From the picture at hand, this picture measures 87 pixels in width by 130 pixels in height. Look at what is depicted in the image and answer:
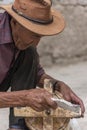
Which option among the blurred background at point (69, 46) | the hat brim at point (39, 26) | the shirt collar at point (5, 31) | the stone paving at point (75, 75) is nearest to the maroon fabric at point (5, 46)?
the shirt collar at point (5, 31)

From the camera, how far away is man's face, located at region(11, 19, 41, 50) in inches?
125

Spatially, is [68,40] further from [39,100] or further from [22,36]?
[39,100]

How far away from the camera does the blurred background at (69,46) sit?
19.7 ft

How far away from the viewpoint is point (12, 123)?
3.56m

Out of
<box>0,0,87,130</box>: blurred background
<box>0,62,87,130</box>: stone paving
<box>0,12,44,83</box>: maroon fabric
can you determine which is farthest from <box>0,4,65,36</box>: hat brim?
<box>0,0,87,130</box>: blurred background

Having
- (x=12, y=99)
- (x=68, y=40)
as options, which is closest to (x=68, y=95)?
(x=12, y=99)

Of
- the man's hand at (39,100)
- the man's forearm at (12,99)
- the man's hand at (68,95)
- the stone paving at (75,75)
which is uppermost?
the man's hand at (39,100)

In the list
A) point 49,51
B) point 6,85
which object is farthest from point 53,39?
point 6,85

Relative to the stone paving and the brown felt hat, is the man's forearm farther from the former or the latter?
the stone paving

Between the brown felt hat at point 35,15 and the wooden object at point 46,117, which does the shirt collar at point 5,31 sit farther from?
the wooden object at point 46,117

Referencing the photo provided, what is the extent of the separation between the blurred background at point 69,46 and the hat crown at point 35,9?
108 inches

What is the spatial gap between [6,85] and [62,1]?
8.47 feet

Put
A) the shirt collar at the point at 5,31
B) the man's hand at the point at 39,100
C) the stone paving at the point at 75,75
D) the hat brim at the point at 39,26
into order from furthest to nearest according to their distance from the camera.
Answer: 1. the stone paving at the point at 75,75
2. the shirt collar at the point at 5,31
3. the hat brim at the point at 39,26
4. the man's hand at the point at 39,100

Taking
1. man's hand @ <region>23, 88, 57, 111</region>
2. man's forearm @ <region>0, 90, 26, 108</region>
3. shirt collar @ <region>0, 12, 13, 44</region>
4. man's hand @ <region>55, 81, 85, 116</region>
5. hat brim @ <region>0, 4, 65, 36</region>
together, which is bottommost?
man's hand @ <region>55, 81, 85, 116</region>
